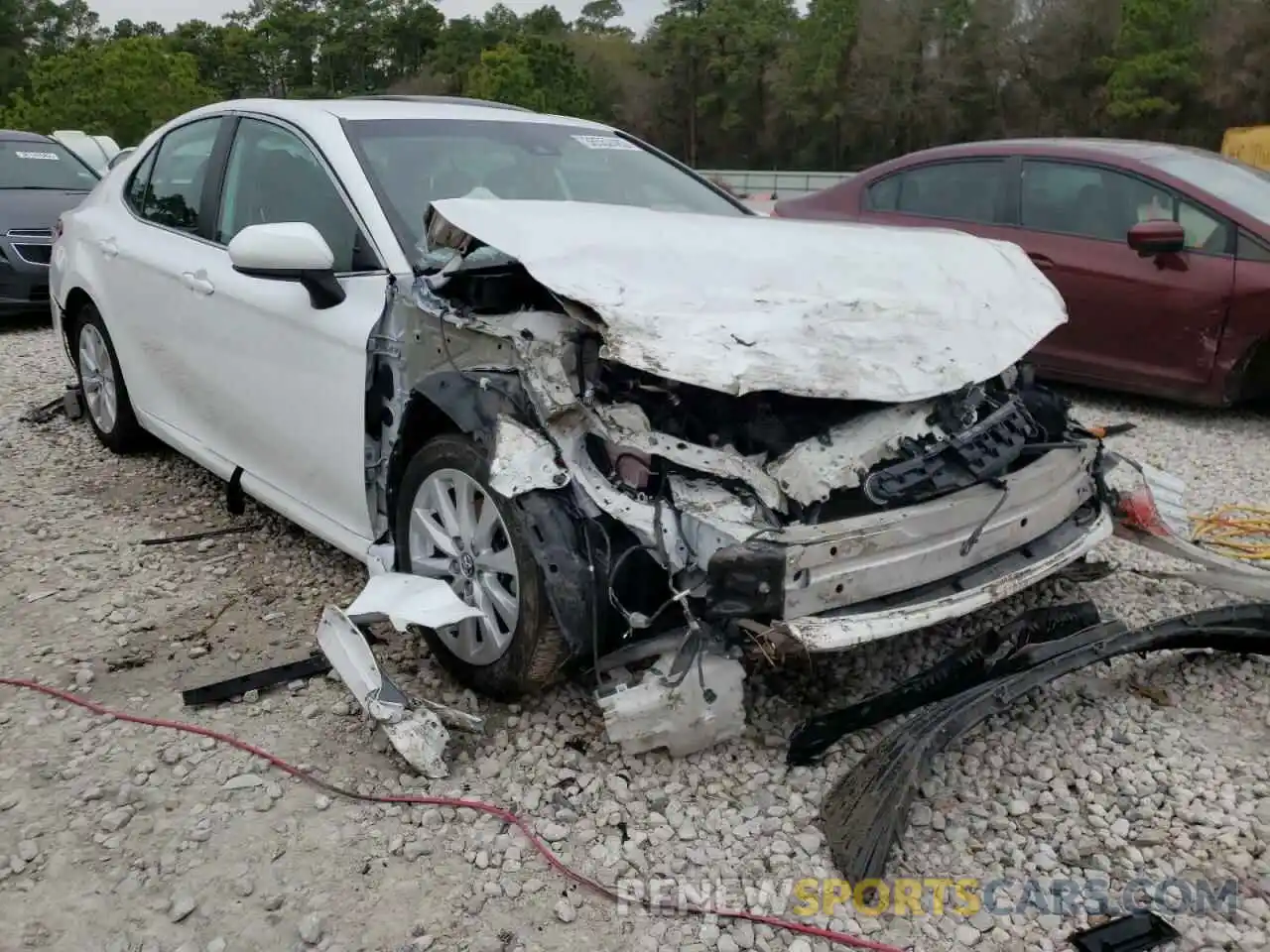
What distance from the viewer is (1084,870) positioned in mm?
2408

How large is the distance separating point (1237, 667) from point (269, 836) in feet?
9.12

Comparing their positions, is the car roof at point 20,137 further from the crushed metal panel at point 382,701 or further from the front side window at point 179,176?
the crushed metal panel at point 382,701

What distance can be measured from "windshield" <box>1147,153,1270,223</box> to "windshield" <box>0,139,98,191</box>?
9.14 meters

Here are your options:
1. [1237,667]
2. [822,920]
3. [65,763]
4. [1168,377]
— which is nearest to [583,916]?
[822,920]

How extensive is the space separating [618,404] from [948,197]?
458cm

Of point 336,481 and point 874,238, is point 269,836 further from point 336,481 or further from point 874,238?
point 874,238

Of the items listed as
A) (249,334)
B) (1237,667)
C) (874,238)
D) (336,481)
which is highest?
(874,238)

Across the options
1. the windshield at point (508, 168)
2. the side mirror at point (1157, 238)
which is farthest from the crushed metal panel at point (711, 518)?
the side mirror at point (1157, 238)

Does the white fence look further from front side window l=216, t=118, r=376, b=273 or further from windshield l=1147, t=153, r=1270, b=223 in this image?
front side window l=216, t=118, r=376, b=273

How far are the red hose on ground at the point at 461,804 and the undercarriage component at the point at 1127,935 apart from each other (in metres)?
0.38

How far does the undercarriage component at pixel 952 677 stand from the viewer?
2762mm

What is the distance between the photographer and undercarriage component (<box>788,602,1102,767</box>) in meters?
2.76

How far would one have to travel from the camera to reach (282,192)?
372 centimetres

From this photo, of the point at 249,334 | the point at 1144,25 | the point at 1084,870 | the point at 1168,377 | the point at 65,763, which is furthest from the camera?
the point at 1144,25
